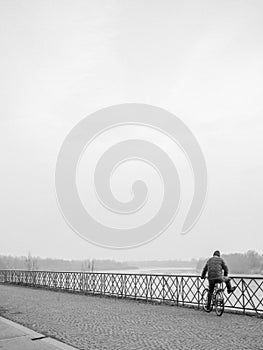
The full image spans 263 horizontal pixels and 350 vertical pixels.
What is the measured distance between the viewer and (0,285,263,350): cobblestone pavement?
263 inches

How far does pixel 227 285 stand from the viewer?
11.1m

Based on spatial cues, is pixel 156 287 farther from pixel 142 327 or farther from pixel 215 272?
pixel 142 327

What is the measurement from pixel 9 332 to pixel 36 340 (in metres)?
0.98

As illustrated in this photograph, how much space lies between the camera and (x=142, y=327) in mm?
8398

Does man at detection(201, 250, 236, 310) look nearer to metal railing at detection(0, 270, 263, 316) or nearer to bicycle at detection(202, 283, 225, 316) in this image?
bicycle at detection(202, 283, 225, 316)

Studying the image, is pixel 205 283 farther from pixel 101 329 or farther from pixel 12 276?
pixel 12 276

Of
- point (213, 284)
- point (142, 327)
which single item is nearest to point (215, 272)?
point (213, 284)

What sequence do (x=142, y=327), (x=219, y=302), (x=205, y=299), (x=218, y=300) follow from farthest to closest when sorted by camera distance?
(x=205, y=299)
(x=218, y=300)
(x=219, y=302)
(x=142, y=327)

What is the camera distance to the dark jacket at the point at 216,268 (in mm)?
11289

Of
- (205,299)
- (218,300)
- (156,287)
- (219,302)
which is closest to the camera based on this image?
(219,302)

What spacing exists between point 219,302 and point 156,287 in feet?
14.7

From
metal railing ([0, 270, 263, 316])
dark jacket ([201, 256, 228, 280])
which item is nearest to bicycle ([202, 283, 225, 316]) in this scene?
dark jacket ([201, 256, 228, 280])

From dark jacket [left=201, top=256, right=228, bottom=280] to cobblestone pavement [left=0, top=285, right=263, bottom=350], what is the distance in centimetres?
102

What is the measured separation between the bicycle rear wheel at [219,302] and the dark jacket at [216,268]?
0.48 meters
